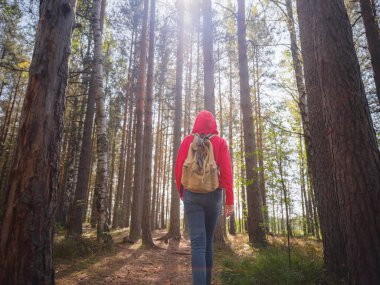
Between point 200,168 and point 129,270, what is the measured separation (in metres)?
3.78

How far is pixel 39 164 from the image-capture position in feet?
9.14

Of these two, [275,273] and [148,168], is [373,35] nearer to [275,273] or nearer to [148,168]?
[275,273]

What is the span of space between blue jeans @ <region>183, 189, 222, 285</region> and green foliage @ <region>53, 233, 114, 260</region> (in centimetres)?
466

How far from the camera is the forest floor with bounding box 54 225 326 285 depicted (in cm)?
404

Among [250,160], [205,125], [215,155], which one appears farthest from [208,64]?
[215,155]

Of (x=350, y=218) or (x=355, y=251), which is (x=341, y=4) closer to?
(x=350, y=218)

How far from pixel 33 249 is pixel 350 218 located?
344cm

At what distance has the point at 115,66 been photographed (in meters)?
16.6

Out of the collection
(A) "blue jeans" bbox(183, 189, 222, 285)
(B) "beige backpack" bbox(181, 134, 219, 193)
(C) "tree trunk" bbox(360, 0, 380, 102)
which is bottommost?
(A) "blue jeans" bbox(183, 189, 222, 285)

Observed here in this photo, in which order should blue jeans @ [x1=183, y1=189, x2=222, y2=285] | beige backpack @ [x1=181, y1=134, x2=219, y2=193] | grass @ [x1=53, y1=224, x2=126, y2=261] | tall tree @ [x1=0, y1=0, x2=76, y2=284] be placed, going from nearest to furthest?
tall tree @ [x1=0, y1=0, x2=76, y2=284]
blue jeans @ [x1=183, y1=189, x2=222, y2=285]
beige backpack @ [x1=181, y1=134, x2=219, y2=193]
grass @ [x1=53, y1=224, x2=126, y2=261]

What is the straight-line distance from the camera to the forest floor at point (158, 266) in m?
4.04

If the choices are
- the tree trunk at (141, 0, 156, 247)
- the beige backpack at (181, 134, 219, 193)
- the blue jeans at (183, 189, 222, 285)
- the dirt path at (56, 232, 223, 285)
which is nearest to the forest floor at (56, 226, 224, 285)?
the dirt path at (56, 232, 223, 285)

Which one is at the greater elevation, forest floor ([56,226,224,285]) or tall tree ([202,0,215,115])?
tall tree ([202,0,215,115])

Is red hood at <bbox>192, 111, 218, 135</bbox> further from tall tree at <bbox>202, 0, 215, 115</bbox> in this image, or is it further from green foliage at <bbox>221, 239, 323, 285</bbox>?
tall tree at <bbox>202, 0, 215, 115</bbox>
